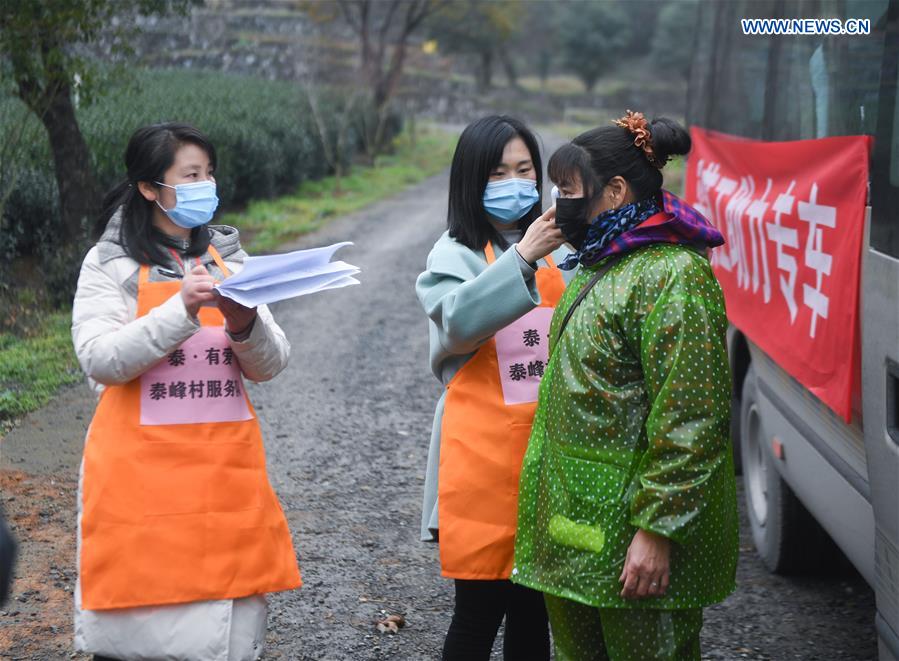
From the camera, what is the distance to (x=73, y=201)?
10.0 meters

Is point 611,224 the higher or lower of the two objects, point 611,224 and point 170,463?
the higher

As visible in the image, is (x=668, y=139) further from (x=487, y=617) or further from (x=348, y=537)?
(x=348, y=537)

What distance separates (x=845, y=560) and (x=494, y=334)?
2.69 m

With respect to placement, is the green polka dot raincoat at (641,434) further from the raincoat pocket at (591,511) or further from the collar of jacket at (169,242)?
the collar of jacket at (169,242)

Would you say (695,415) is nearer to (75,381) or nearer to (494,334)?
(494,334)

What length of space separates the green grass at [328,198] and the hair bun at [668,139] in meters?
10.6

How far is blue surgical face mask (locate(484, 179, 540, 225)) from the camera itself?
2871mm

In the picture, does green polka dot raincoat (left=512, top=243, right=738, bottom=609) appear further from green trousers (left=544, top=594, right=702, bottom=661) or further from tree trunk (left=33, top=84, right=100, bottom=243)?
tree trunk (left=33, top=84, right=100, bottom=243)

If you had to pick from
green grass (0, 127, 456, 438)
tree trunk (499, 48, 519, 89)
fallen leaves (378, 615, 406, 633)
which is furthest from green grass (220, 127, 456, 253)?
tree trunk (499, 48, 519, 89)

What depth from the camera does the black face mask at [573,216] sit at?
7.92ft

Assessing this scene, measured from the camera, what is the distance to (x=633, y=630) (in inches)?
91.9

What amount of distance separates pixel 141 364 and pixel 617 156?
1.15 m

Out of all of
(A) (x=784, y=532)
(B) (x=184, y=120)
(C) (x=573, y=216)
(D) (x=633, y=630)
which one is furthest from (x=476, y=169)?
(B) (x=184, y=120)

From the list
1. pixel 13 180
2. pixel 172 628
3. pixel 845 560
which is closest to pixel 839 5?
pixel 845 560
